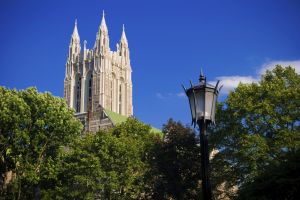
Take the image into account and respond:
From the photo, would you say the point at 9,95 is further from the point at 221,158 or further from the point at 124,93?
the point at 124,93

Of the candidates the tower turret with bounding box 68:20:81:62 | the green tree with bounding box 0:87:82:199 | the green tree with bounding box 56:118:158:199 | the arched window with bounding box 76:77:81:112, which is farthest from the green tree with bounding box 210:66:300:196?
the tower turret with bounding box 68:20:81:62

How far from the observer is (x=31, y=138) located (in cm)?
3984

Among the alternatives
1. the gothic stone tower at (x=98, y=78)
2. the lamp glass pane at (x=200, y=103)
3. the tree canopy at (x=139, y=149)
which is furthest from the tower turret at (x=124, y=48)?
the lamp glass pane at (x=200, y=103)

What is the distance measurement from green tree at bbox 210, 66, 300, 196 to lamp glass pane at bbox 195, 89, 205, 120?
72.1ft

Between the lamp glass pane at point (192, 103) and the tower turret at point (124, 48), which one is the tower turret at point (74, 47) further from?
the lamp glass pane at point (192, 103)

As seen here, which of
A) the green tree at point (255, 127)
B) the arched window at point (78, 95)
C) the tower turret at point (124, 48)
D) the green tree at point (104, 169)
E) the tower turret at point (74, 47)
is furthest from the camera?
the tower turret at point (124, 48)

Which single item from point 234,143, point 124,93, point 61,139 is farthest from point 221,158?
point 124,93

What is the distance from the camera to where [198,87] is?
→ 10969 mm

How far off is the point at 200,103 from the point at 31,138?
31406mm

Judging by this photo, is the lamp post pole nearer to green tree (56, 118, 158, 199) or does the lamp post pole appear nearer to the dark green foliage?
the dark green foliage

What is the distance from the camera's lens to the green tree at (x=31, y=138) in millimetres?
38656

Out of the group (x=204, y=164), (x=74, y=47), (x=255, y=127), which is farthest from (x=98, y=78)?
(x=204, y=164)

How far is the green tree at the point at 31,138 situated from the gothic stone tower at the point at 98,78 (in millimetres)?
61411

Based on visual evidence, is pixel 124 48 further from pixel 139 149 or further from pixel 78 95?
pixel 139 149
